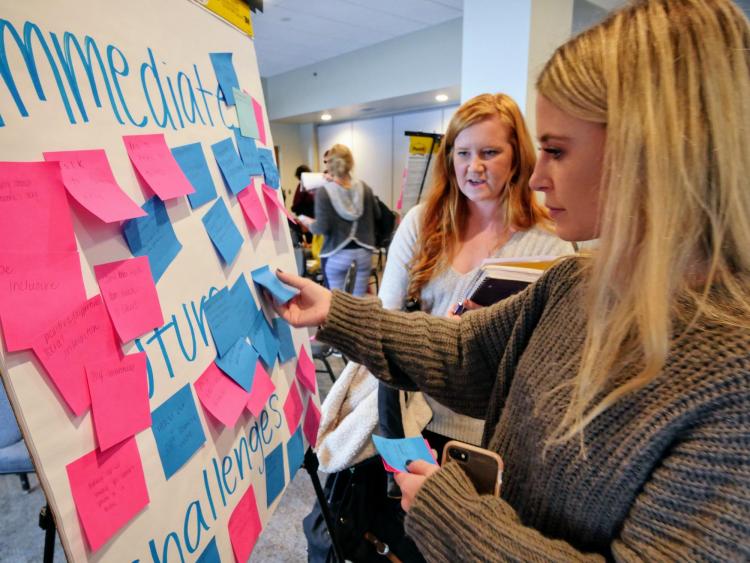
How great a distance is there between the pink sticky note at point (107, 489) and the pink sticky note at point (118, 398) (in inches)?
0.6

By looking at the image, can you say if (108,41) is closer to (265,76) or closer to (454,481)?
(454,481)

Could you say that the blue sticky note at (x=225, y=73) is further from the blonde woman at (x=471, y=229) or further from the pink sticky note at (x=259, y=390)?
the blonde woman at (x=471, y=229)

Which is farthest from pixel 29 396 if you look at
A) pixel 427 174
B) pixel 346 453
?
pixel 427 174

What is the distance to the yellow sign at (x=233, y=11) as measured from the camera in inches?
25.6

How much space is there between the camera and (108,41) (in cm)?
44

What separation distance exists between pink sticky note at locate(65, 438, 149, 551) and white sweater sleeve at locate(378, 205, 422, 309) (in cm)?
83

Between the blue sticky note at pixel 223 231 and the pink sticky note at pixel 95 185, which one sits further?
the blue sticky note at pixel 223 231

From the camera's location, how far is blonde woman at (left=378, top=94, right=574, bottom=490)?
106 cm

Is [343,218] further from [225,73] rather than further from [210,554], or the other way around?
[210,554]

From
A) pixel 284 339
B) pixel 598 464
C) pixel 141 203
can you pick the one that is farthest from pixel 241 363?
pixel 598 464

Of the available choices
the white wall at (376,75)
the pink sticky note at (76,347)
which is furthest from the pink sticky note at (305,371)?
the white wall at (376,75)

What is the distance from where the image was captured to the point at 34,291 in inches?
13.8

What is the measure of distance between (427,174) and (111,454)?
85.7 inches

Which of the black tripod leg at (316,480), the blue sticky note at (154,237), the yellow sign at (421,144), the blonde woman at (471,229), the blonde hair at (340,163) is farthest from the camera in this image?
the blonde hair at (340,163)
